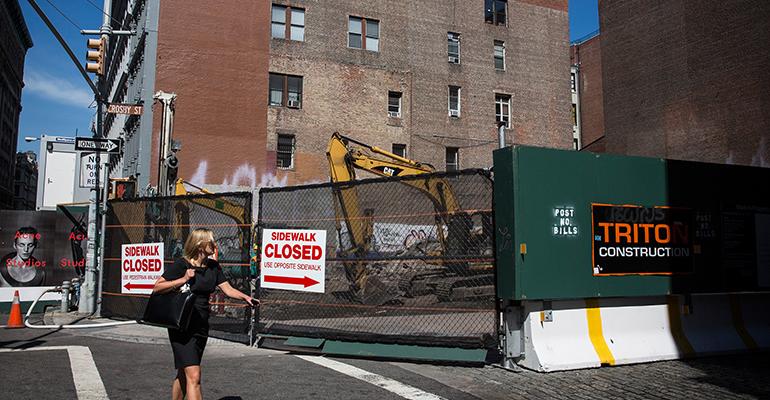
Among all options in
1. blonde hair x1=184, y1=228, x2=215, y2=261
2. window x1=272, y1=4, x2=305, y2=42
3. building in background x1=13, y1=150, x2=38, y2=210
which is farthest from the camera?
building in background x1=13, y1=150, x2=38, y2=210

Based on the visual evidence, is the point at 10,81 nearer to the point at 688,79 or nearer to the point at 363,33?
the point at 363,33

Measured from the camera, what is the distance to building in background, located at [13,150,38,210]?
375 ft

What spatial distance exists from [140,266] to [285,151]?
59.5ft

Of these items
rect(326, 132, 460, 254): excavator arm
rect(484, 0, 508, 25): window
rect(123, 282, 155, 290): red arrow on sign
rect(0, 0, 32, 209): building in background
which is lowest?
rect(123, 282, 155, 290): red arrow on sign

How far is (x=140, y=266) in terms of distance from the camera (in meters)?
11.4

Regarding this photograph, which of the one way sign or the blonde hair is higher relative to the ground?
the one way sign

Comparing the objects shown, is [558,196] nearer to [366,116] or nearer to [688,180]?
[688,180]

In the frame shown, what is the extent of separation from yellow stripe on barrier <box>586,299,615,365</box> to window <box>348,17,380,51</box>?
25045 mm

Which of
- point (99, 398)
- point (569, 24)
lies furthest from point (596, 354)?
point (569, 24)

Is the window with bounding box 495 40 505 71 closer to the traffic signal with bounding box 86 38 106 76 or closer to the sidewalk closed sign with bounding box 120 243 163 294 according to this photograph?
the traffic signal with bounding box 86 38 106 76

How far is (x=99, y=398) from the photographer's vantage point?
248 inches

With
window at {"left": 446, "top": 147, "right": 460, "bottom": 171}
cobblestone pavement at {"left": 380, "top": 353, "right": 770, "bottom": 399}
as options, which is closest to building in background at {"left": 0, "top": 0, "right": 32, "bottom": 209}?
window at {"left": 446, "top": 147, "right": 460, "bottom": 171}

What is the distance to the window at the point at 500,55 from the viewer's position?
34.5m

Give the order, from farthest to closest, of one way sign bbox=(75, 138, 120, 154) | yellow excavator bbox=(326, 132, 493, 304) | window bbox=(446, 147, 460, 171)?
window bbox=(446, 147, 460, 171) < one way sign bbox=(75, 138, 120, 154) < yellow excavator bbox=(326, 132, 493, 304)
